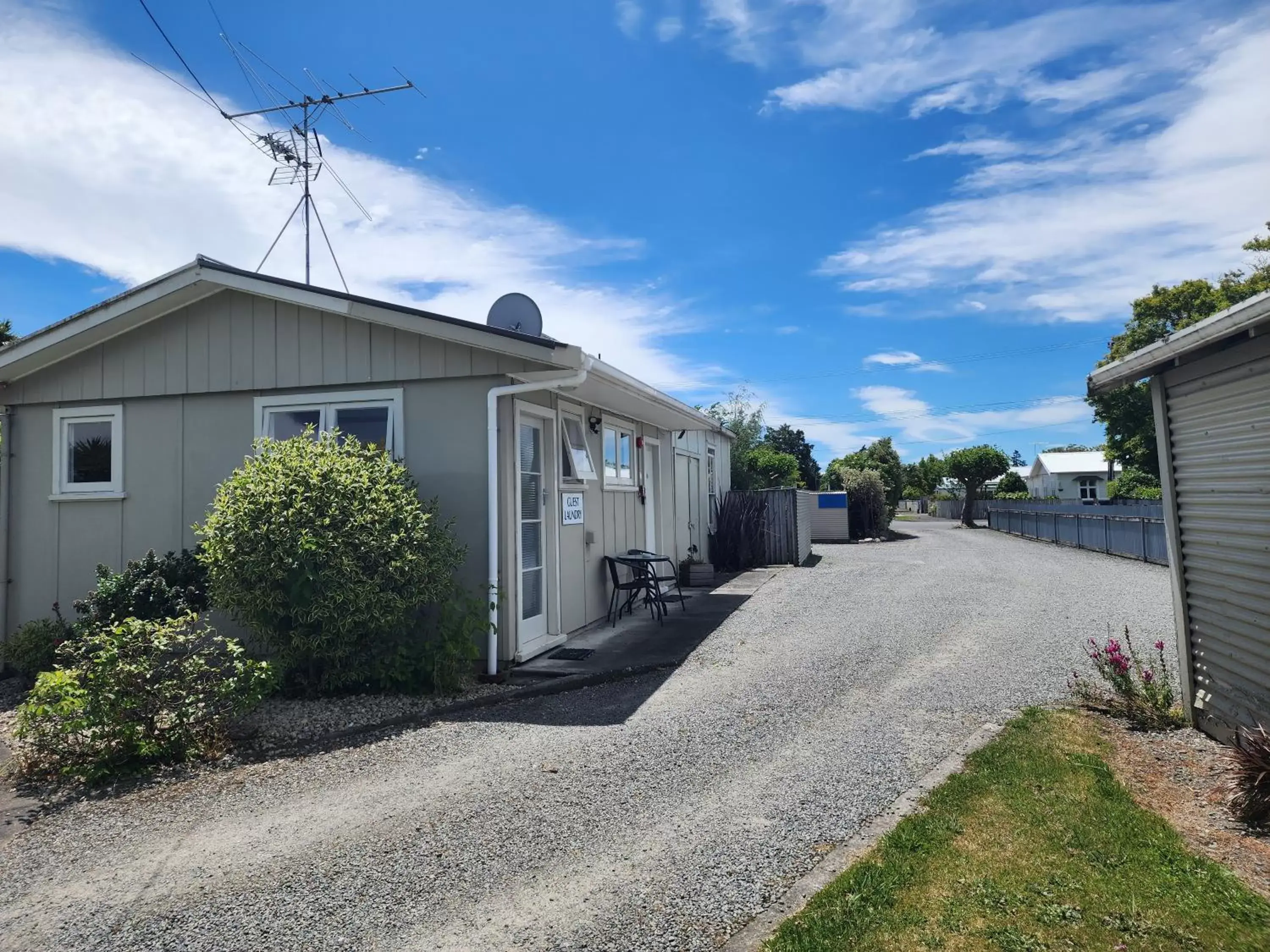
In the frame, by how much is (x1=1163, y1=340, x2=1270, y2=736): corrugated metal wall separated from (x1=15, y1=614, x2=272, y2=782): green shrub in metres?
5.92

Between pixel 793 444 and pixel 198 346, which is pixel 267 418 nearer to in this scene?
pixel 198 346

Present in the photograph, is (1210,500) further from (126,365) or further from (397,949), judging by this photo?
(126,365)

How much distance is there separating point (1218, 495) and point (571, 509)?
5.51 meters

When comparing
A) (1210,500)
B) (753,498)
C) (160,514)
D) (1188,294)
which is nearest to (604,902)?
(1210,500)

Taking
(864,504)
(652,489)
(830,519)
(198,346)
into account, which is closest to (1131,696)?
(652,489)

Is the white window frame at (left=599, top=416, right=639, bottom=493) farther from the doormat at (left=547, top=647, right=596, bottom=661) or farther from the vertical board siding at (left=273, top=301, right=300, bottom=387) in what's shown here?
the vertical board siding at (left=273, top=301, right=300, bottom=387)

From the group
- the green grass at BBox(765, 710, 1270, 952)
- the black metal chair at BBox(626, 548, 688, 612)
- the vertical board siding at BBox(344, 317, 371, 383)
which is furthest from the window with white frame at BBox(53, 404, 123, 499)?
the green grass at BBox(765, 710, 1270, 952)

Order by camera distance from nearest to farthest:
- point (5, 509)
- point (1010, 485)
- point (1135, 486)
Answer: point (5, 509) → point (1135, 486) → point (1010, 485)

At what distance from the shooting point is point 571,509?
8.26 m

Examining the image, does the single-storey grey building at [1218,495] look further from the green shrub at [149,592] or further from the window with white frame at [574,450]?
the green shrub at [149,592]

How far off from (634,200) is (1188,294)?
93.6 ft

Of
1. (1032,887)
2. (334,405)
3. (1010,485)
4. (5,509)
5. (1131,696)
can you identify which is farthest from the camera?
(1010,485)

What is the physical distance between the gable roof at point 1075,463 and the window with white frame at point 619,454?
5487 centimetres

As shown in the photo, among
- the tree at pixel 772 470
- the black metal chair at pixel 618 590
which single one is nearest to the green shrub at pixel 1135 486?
the tree at pixel 772 470
